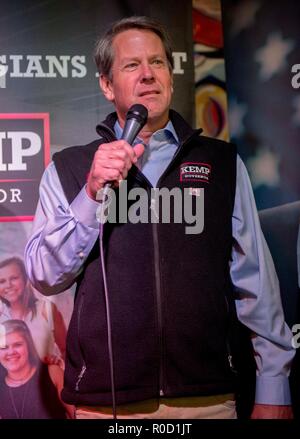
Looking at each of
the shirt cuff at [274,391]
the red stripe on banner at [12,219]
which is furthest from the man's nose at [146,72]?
the shirt cuff at [274,391]

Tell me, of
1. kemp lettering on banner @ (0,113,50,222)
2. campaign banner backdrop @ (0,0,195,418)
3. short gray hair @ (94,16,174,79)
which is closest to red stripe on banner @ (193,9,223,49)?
campaign banner backdrop @ (0,0,195,418)

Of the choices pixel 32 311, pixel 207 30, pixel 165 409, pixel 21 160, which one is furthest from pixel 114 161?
pixel 207 30

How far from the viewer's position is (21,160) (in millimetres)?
2010

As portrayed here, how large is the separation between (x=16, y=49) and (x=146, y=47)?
58 cm

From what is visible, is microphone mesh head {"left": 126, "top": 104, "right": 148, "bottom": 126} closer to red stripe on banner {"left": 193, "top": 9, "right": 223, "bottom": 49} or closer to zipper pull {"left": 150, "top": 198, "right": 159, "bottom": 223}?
zipper pull {"left": 150, "top": 198, "right": 159, "bottom": 223}

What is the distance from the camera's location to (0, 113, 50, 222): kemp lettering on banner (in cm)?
200

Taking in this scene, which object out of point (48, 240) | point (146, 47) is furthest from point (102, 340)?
point (146, 47)

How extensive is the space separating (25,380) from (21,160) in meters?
0.76

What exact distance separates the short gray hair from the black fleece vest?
Result: 366mm

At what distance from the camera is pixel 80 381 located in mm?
1527

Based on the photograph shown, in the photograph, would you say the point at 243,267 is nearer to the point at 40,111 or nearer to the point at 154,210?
the point at 154,210

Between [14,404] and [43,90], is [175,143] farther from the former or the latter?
[14,404]

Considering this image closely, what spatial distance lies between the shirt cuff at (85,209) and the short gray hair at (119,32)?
47 cm

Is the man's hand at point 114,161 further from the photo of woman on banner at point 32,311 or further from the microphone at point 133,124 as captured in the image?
the photo of woman on banner at point 32,311
